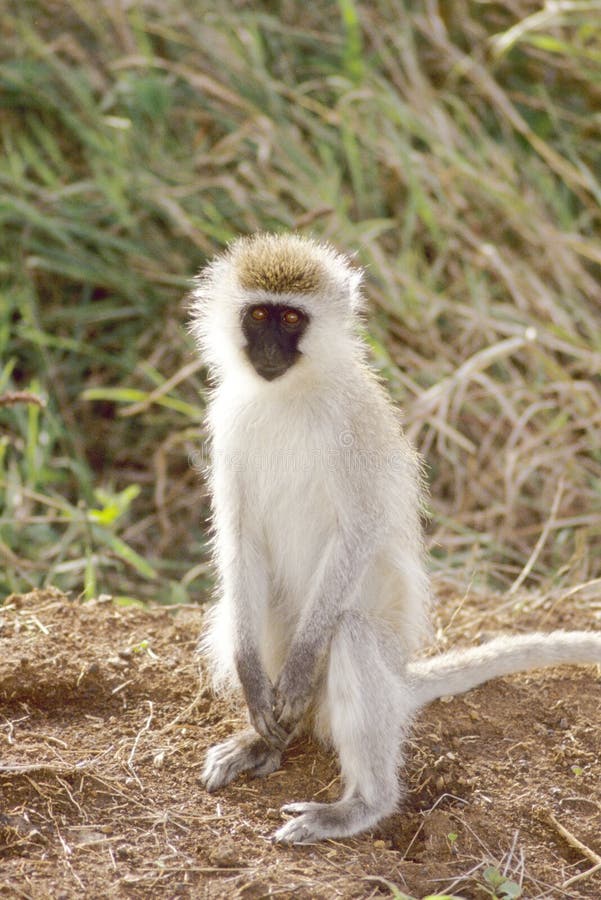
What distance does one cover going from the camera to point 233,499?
3.66m

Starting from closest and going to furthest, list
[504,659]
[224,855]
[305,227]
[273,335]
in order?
[224,855], [273,335], [504,659], [305,227]

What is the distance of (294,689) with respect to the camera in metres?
3.43

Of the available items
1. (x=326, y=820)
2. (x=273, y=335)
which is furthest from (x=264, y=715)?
(x=273, y=335)

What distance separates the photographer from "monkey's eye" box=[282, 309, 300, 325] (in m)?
3.61

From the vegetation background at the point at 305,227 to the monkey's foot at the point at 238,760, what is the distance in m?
2.07

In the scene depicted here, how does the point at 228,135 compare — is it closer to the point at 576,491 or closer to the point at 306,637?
the point at 576,491

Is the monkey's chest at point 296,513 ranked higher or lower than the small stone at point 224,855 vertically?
higher

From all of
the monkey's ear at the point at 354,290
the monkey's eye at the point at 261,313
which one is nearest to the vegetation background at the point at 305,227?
the monkey's ear at the point at 354,290

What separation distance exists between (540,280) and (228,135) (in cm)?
205

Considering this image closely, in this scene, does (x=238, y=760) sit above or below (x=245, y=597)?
below

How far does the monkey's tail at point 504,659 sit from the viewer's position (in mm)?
3680

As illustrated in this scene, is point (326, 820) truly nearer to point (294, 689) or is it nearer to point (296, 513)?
point (294, 689)

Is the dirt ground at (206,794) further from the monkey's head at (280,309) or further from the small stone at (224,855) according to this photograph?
the monkey's head at (280,309)

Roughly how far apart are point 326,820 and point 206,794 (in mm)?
366
